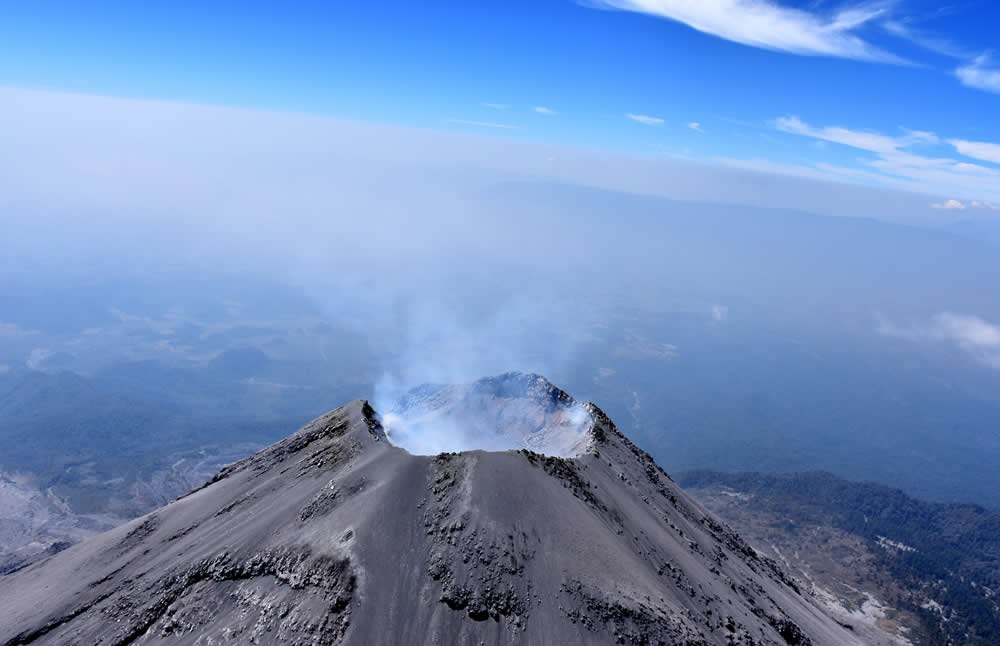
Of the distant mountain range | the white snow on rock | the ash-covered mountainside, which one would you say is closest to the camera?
the ash-covered mountainside

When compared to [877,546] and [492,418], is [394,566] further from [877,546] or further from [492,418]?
[877,546]

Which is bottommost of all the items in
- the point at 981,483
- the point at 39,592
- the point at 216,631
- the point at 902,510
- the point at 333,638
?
the point at 981,483

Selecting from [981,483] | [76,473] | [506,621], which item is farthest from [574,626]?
[981,483]

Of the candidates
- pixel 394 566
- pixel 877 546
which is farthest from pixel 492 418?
pixel 877 546

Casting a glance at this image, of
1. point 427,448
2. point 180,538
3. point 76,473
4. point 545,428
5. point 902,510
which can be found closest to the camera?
point 180,538


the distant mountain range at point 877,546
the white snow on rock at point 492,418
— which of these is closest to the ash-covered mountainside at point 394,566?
the white snow on rock at point 492,418

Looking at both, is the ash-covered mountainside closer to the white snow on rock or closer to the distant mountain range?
the white snow on rock

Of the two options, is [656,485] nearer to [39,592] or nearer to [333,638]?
[333,638]

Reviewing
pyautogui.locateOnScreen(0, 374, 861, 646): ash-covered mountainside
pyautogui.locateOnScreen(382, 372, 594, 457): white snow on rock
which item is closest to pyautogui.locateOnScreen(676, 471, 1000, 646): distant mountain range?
pyautogui.locateOnScreen(382, 372, 594, 457): white snow on rock
